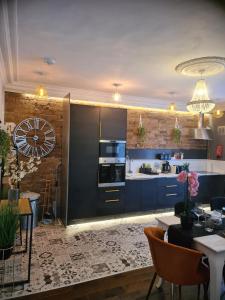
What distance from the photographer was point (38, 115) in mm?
4387

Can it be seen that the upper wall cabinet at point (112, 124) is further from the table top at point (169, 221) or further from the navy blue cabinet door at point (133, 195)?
the table top at point (169, 221)

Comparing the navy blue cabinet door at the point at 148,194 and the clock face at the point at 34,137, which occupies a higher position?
the clock face at the point at 34,137

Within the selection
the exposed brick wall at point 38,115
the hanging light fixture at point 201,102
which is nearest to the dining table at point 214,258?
the hanging light fixture at point 201,102

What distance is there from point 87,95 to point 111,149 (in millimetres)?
1226

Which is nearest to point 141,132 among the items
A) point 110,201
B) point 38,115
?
point 110,201

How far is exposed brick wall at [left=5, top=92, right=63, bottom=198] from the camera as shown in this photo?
416 centimetres

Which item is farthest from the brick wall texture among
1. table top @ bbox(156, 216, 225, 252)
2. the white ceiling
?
table top @ bbox(156, 216, 225, 252)

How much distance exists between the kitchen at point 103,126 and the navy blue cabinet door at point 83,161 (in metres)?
0.02

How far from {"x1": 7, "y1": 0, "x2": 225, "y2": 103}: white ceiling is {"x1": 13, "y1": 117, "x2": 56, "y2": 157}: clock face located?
3.22ft

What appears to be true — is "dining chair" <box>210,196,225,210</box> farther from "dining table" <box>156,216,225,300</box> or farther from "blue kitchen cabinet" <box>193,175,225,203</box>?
"blue kitchen cabinet" <box>193,175,225,203</box>

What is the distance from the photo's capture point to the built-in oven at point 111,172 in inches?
172

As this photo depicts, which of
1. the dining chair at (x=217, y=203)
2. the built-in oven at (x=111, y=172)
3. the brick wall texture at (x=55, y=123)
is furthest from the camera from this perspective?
the built-in oven at (x=111, y=172)

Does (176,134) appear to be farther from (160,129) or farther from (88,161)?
(88,161)

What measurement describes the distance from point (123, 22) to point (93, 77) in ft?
5.62
